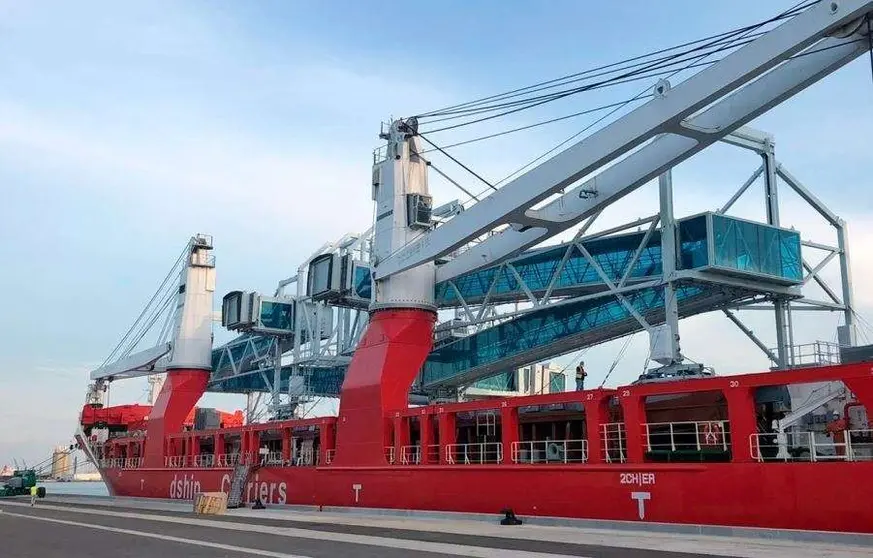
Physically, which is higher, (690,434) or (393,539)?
(690,434)

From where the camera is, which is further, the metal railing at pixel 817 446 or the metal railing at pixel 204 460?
the metal railing at pixel 204 460

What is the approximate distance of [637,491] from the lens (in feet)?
67.1

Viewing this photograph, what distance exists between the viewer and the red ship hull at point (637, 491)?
17.1 meters

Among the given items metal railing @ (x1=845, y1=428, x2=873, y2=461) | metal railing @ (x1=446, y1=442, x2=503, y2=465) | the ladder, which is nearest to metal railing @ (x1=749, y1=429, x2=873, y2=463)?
metal railing @ (x1=845, y1=428, x2=873, y2=461)

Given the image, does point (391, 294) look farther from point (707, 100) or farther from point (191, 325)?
point (191, 325)

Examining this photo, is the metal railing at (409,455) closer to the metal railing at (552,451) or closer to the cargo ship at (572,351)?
the cargo ship at (572,351)

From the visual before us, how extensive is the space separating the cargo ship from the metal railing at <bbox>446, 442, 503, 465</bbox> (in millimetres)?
119

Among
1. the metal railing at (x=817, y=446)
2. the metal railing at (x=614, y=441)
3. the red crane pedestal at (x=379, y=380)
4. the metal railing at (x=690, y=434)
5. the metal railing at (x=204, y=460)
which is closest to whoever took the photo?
the metal railing at (x=817, y=446)

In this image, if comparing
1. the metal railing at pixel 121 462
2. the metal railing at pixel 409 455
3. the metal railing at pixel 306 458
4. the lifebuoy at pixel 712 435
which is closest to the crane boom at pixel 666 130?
the metal railing at pixel 409 455

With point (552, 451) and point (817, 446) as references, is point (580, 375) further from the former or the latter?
point (817, 446)

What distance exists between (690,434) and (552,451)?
4.67 m

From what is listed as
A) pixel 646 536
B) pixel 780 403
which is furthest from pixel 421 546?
pixel 780 403

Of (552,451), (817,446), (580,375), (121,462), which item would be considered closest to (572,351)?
(580,375)

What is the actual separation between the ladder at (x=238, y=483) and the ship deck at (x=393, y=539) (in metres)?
7.46
